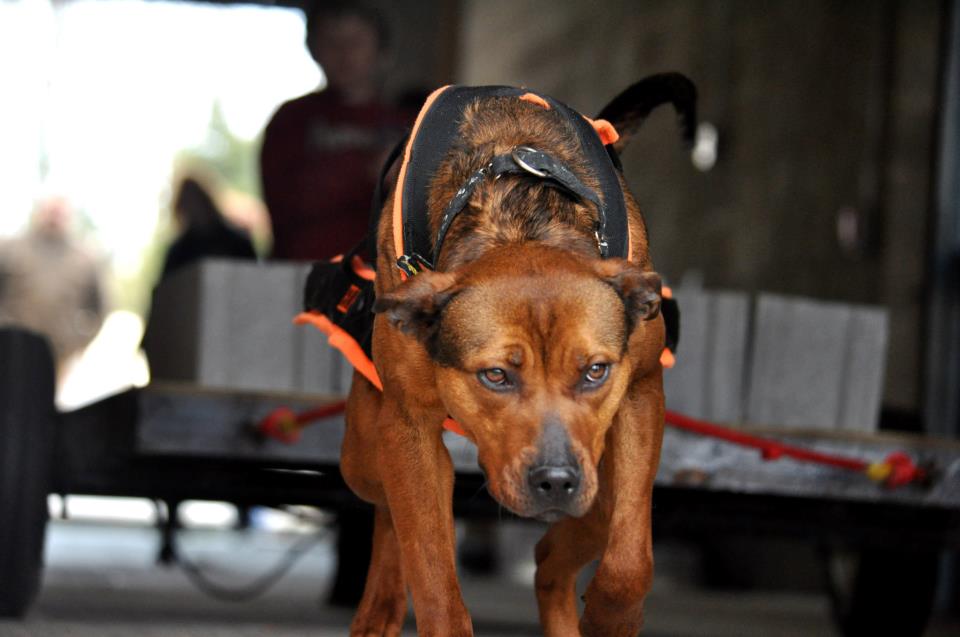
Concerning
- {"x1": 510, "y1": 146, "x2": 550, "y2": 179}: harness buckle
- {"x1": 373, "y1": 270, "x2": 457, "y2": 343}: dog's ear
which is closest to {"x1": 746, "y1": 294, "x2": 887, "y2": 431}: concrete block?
{"x1": 510, "y1": 146, "x2": 550, "y2": 179}: harness buckle

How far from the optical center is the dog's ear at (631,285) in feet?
10.4

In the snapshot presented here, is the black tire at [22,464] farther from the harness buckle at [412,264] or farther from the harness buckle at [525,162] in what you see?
the harness buckle at [525,162]

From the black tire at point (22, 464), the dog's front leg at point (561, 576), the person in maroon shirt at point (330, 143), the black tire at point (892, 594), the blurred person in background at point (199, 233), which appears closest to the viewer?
the dog's front leg at point (561, 576)

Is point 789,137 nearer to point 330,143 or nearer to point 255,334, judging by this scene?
point 330,143

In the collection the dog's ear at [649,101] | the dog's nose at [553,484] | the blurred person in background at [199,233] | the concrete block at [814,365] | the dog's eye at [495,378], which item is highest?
the dog's ear at [649,101]

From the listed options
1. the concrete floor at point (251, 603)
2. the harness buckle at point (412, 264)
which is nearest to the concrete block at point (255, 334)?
the concrete floor at point (251, 603)

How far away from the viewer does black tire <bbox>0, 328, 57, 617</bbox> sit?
16.1ft

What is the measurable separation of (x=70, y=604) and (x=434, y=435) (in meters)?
3.60

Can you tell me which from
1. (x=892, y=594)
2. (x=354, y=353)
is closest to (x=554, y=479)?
(x=354, y=353)

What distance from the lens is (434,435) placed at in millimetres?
3320

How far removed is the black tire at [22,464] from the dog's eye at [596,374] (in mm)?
2465

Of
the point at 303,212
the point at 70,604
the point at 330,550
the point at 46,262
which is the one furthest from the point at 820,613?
the point at 46,262

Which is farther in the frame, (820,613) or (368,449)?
(820,613)

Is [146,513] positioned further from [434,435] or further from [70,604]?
[434,435]
